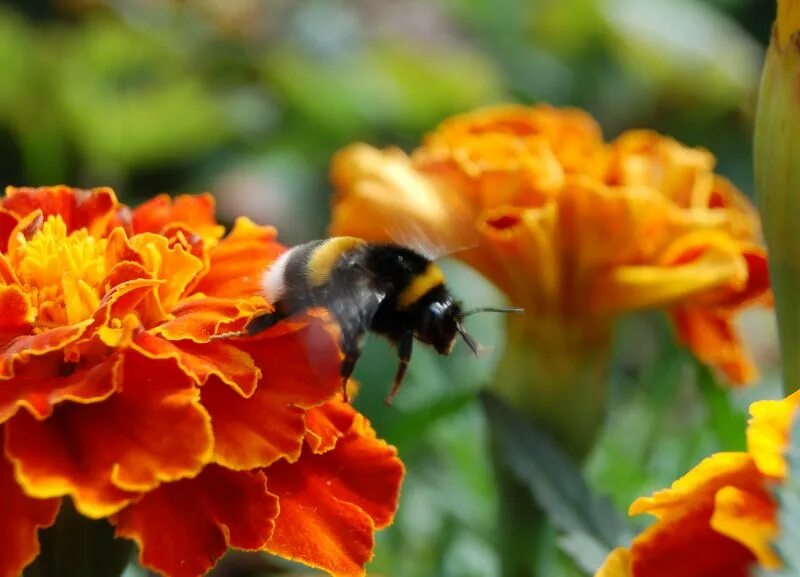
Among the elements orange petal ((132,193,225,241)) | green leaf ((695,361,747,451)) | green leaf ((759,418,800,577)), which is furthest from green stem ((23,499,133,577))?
green leaf ((695,361,747,451))

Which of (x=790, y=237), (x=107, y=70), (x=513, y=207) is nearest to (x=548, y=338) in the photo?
(x=513, y=207)

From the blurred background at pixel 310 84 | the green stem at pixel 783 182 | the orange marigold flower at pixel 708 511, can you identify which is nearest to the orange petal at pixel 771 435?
the orange marigold flower at pixel 708 511

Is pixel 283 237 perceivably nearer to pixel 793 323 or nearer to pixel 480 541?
pixel 480 541

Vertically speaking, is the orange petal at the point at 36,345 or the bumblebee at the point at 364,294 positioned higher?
the orange petal at the point at 36,345

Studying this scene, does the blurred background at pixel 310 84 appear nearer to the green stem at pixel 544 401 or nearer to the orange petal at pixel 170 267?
the green stem at pixel 544 401

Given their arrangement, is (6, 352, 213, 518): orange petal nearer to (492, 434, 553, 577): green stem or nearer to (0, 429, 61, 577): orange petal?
(0, 429, 61, 577): orange petal

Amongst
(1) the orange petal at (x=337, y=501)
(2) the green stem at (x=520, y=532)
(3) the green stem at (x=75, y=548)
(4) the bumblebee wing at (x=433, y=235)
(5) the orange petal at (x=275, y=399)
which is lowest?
(2) the green stem at (x=520, y=532)

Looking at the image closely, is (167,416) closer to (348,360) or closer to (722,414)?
(348,360)

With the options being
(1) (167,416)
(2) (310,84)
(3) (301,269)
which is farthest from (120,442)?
(2) (310,84)
